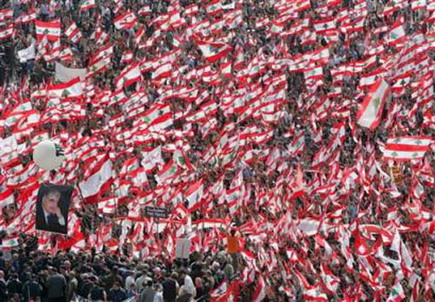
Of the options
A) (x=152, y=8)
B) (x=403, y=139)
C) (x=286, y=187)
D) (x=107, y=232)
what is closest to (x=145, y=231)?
(x=107, y=232)

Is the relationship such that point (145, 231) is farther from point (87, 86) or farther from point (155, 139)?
point (87, 86)

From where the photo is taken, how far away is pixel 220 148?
1550 inches

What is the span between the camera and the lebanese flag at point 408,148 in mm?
29438

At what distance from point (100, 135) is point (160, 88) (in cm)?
621

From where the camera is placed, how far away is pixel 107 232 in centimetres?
3294

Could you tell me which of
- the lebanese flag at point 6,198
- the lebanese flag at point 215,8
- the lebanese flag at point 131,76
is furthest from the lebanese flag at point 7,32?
the lebanese flag at point 6,198

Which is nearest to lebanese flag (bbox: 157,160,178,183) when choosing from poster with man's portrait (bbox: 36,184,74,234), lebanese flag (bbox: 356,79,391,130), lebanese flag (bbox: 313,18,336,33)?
lebanese flag (bbox: 356,79,391,130)

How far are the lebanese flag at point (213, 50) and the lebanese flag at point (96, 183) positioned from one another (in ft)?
43.0

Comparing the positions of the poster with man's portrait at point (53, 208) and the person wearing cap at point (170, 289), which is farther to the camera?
the poster with man's portrait at point (53, 208)

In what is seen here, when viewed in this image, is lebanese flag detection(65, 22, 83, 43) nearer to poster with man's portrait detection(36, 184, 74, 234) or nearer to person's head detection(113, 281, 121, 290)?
poster with man's portrait detection(36, 184, 74, 234)

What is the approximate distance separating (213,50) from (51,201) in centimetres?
→ 1778

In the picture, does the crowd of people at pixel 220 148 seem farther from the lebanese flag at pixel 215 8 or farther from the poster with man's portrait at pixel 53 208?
the poster with man's portrait at pixel 53 208

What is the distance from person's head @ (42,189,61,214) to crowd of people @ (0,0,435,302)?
0.94m

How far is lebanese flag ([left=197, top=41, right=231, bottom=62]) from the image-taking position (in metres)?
45.7
